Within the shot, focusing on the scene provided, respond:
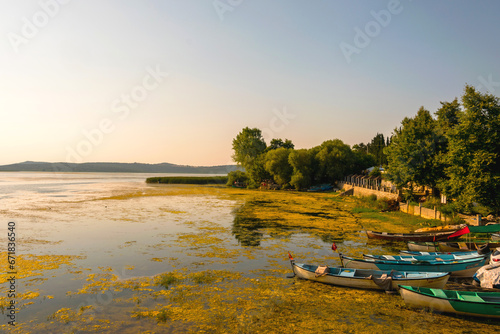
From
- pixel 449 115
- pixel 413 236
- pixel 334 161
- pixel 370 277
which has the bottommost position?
pixel 370 277

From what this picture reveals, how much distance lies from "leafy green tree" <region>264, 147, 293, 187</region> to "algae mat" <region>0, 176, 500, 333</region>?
55.7 m

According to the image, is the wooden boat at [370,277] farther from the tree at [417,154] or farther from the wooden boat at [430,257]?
the tree at [417,154]

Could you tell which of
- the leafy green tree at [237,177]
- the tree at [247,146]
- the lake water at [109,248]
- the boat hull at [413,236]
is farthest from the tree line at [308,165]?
the boat hull at [413,236]

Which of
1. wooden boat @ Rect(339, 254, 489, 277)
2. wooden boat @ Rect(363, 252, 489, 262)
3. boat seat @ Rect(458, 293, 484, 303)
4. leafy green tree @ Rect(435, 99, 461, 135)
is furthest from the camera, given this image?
leafy green tree @ Rect(435, 99, 461, 135)

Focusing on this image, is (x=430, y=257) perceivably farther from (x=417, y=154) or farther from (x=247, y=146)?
(x=247, y=146)

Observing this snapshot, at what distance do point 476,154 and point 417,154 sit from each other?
9930mm

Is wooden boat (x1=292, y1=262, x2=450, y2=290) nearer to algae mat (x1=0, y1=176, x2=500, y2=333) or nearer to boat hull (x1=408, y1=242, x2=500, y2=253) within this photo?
algae mat (x1=0, y1=176, x2=500, y2=333)

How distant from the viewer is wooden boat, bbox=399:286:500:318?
11969 millimetres

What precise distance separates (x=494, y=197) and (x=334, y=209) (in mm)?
19833

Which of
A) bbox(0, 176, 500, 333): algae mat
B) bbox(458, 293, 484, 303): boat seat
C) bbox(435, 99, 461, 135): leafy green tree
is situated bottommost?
bbox(0, 176, 500, 333): algae mat

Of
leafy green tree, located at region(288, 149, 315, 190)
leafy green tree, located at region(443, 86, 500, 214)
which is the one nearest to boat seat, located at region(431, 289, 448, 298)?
leafy green tree, located at region(443, 86, 500, 214)

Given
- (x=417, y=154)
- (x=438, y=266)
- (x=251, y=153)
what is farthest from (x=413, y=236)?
(x=251, y=153)

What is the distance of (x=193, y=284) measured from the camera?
1564 cm

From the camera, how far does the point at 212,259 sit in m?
20.2
